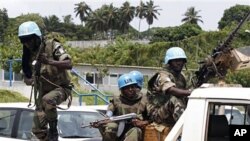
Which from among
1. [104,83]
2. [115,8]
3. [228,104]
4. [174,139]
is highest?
[115,8]

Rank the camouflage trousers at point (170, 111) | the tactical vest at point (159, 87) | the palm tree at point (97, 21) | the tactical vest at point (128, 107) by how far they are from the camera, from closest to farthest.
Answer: the camouflage trousers at point (170, 111) < the tactical vest at point (159, 87) < the tactical vest at point (128, 107) < the palm tree at point (97, 21)

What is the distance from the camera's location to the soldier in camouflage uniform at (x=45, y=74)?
5.60m

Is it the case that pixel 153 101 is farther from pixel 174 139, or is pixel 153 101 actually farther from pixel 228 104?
pixel 228 104

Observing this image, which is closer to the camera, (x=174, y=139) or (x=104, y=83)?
(x=174, y=139)

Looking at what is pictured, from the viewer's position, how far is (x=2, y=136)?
26.5 ft

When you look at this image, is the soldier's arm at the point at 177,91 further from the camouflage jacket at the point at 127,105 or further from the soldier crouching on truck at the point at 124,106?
the camouflage jacket at the point at 127,105

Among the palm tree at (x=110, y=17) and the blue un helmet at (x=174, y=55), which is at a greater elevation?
the palm tree at (x=110, y=17)

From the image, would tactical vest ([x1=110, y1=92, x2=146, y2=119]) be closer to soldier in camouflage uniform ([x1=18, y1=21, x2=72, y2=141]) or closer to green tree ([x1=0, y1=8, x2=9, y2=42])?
soldier in camouflage uniform ([x1=18, y1=21, x2=72, y2=141])

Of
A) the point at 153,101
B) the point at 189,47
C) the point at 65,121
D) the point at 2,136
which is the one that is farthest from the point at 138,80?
the point at 189,47

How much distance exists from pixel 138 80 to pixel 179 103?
66 centimetres

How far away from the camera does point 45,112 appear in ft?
18.5

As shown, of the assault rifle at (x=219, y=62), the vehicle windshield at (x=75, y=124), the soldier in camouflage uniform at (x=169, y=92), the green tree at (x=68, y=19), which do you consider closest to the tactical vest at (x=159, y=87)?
the soldier in camouflage uniform at (x=169, y=92)

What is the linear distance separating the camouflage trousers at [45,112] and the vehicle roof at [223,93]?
235cm

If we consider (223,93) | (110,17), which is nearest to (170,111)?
(223,93)
